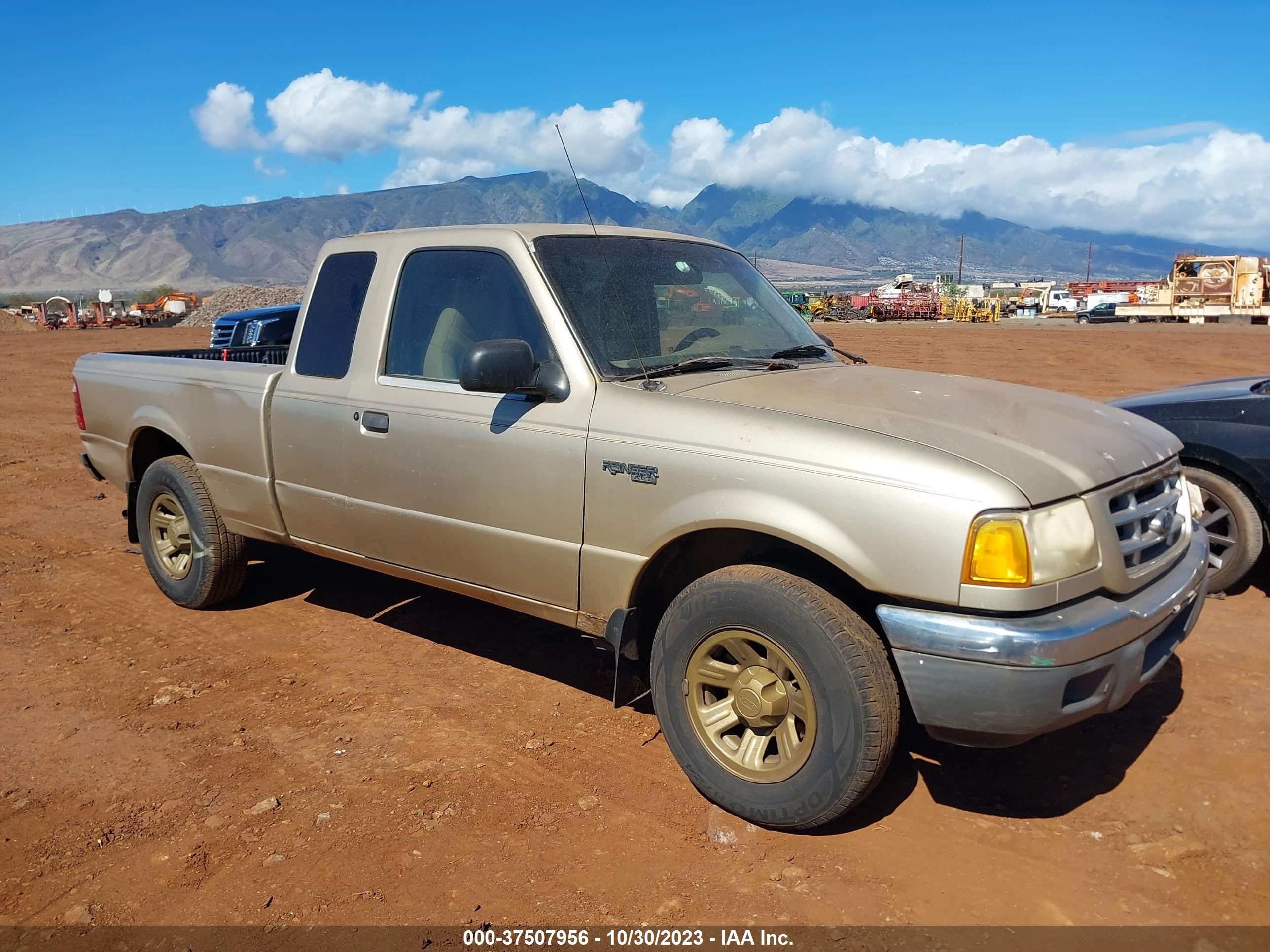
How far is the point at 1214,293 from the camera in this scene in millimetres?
42688

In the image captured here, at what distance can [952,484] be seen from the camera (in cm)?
290

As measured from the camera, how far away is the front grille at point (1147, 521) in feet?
10.5

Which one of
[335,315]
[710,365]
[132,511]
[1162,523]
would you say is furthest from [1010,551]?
[132,511]

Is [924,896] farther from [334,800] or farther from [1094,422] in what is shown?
[334,800]

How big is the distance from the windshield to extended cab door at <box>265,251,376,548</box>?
1172mm

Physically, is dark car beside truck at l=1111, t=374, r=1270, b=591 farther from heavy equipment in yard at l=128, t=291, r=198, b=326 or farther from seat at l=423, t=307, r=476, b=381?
heavy equipment in yard at l=128, t=291, r=198, b=326

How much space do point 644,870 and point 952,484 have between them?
159cm

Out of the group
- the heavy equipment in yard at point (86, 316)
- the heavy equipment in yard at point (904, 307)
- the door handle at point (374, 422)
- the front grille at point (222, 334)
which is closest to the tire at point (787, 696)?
the door handle at point (374, 422)

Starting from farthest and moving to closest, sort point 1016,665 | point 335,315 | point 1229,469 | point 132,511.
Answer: point 132,511 < point 1229,469 < point 335,315 < point 1016,665

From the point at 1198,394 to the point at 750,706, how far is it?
415cm

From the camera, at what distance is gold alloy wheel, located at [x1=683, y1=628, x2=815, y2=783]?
3266 mm

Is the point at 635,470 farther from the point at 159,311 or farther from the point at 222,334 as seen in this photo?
the point at 159,311

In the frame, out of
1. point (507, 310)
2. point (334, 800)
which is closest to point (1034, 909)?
point (334, 800)

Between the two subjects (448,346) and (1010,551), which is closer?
(1010,551)
